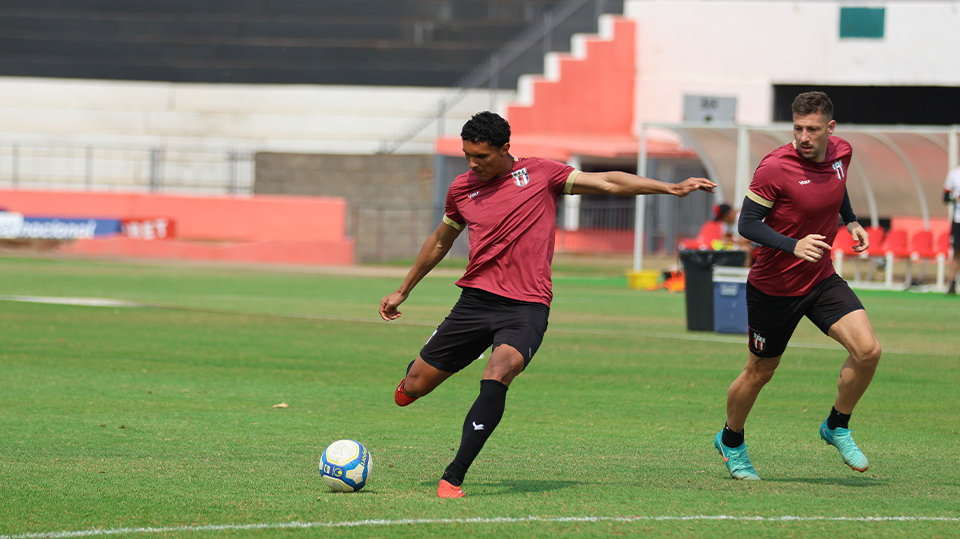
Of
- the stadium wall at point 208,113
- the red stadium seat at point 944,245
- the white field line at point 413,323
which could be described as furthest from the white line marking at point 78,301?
the stadium wall at point 208,113

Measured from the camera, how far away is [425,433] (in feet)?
25.3

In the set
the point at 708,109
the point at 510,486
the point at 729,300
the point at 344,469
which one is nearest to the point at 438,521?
the point at 344,469

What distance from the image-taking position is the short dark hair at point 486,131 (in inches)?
232

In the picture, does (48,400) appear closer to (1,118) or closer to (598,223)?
(598,223)

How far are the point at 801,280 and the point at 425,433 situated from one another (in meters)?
2.70

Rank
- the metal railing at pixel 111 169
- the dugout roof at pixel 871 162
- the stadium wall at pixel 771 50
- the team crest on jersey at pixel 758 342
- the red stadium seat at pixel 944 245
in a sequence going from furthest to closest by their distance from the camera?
the metal railing at pixel 111 169 → the stadium wall at pixel 771 50 → the dugout roof at pixel 871 162 → the red stadium seat at pixel 944 245 → the team crest on jersey at pixel 758 342

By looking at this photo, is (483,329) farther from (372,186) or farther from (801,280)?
(372,186)

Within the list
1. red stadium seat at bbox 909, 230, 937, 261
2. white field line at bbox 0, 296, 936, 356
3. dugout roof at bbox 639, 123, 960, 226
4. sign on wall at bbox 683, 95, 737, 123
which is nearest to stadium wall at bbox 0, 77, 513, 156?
sign on wall at bbox 683, 95, 737, 123

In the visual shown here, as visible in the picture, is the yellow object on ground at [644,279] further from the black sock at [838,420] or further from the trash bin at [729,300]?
the black sock at [838,420]

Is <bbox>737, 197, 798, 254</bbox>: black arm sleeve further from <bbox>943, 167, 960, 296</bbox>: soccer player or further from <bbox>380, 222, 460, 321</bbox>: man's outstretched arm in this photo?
<bbox>943, 167, 960, 296</bbox>: soccer player

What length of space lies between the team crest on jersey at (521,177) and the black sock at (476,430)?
1.13 metres

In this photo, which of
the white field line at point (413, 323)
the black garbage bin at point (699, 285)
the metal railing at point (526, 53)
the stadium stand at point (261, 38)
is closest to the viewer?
the white field line at point (413, 323)

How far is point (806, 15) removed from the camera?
32.6 metres

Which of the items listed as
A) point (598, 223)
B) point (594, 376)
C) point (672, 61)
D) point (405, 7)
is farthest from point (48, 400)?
point (405, 7)
